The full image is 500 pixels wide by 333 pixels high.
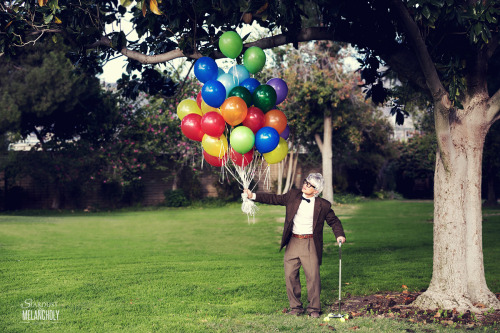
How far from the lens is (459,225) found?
6191mm

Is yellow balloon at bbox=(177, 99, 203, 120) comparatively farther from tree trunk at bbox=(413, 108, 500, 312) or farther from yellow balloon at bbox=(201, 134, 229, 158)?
tree trunk at bbox=(413, 108, 500, 312)

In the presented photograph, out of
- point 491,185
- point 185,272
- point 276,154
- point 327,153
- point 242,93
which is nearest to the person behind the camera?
point 242,93

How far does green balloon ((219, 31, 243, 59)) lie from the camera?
585cm

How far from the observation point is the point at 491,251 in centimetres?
1062

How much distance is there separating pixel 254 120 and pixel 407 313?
9.13 ft

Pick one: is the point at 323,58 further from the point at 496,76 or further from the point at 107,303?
the point at 107,303

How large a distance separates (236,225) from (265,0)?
10.9m

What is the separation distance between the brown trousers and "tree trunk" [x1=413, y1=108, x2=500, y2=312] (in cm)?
135

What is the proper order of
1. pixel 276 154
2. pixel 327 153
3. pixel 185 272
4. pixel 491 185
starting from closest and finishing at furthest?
pixel 276 154
pixel 185 272
pixel 491 185
pixel 327 153

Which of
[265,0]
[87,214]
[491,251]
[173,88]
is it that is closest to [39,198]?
[87,214]

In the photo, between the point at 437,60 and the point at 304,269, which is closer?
the point at 304,269

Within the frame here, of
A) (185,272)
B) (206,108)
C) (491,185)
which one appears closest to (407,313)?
(206,108)

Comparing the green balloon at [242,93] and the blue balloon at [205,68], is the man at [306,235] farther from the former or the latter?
the blue balloon at [205,68]

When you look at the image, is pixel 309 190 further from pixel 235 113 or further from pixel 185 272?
pixel 185 272
